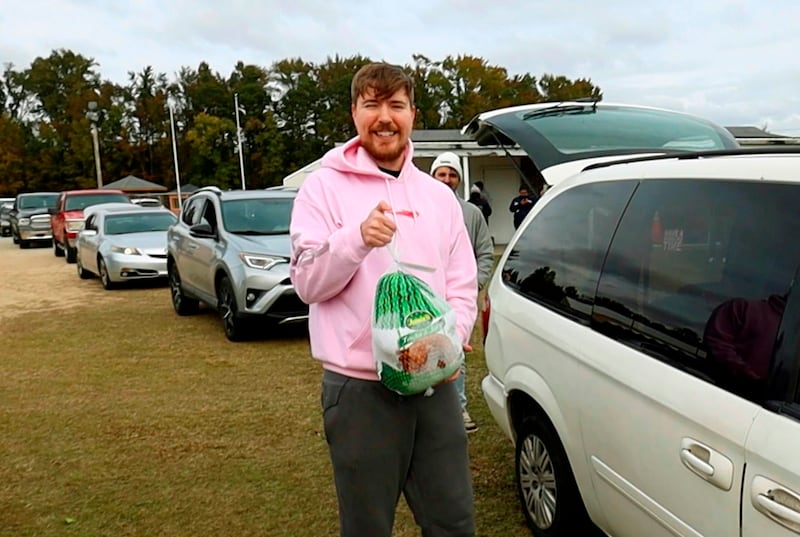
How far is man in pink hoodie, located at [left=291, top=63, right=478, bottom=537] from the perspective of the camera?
201 cm

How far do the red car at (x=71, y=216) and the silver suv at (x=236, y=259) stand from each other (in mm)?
8931

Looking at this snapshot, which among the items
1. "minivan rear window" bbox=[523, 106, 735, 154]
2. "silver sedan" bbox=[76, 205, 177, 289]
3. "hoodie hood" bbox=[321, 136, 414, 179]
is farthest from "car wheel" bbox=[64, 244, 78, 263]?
"hoodie hood" bbox=[321, 136, 414, 179]

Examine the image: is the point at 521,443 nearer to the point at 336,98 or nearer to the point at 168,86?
the point at 336,98

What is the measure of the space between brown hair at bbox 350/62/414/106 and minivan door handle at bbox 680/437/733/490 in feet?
4.28

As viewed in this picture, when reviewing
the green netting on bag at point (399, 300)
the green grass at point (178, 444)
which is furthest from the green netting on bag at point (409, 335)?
the green grass at point (178, 444)

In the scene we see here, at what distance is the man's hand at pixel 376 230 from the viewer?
1.82 m

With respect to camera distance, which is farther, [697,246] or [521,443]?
[521,443]

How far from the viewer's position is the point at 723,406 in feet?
6.05

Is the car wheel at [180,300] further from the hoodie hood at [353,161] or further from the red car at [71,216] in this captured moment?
the red car at [71,216]

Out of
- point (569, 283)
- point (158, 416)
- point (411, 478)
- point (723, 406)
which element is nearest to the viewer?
point (723, 406)

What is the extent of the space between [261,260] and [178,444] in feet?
9.46

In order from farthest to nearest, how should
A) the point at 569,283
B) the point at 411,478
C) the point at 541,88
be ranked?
1. the point at 541,88
2. the point at 569,283
3. the point at 411,478

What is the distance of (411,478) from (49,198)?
27.5 meters

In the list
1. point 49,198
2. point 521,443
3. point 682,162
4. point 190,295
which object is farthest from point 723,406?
point 49,198
